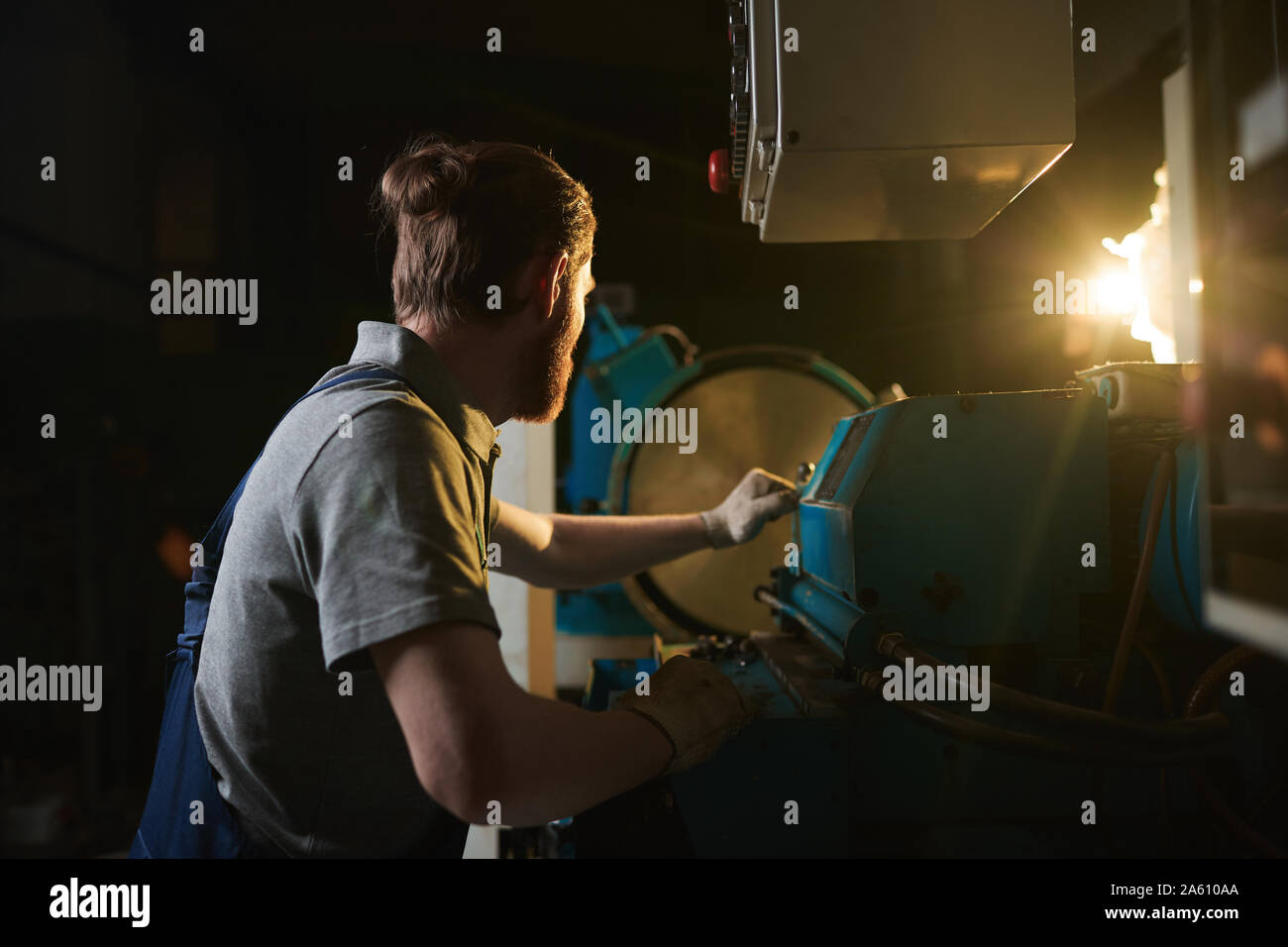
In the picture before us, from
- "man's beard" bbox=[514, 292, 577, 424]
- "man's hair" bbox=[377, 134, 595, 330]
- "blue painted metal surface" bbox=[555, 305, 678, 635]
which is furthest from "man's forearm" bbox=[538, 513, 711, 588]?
"blue painted metal surface" bbox=[555, 305, 678, 635]

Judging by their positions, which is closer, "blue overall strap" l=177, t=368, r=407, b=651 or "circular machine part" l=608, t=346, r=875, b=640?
"blue overall strap" l=177, t=368, r=407, b=651

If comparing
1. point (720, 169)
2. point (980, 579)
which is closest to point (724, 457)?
point (720, 169)

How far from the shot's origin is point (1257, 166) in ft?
4.56

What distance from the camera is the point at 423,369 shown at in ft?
3.68

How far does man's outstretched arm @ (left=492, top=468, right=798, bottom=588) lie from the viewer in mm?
1730

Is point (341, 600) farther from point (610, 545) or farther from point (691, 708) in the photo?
point (610, 545)

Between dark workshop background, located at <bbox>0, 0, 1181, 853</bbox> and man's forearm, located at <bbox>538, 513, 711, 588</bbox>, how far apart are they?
1.60 meters

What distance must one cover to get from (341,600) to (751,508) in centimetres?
113

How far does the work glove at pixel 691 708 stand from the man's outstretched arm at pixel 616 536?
0.69 meters

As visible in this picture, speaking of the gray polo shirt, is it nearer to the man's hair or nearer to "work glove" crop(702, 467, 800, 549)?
the man's hair
